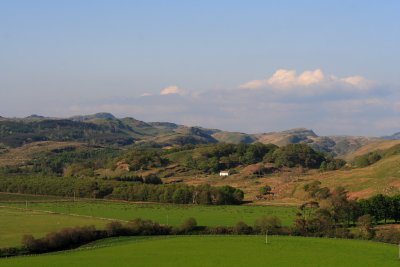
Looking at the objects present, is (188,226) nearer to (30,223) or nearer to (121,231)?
(121,231)

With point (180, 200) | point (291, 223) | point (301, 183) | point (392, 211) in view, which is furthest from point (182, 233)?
point (301, 183)

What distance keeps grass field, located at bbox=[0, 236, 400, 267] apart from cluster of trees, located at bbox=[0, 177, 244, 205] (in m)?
56.1

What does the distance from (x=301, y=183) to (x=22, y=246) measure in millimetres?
107298

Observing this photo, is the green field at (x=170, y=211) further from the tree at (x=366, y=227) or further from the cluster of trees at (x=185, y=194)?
the tree at (x=366, y=227)

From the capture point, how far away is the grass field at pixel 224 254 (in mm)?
75250

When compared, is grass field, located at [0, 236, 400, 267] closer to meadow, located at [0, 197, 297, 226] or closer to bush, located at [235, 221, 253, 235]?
bush, located at [235, 221, 253, 235]

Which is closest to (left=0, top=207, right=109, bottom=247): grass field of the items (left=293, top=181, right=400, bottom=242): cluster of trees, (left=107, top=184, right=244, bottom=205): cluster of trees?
(left=293, top=181, right=400, bottom=242): cluster of trees

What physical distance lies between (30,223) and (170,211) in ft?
115

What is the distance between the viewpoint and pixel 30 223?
106m

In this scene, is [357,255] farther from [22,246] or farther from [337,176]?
[337,176]

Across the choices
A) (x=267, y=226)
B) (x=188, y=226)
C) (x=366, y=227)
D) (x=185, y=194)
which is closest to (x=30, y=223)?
(x=188, y=226)

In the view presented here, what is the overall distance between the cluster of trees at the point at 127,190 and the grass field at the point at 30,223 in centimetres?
4125

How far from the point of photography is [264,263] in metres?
75.6

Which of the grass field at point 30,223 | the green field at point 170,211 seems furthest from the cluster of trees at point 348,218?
the grass field at point 30,223
